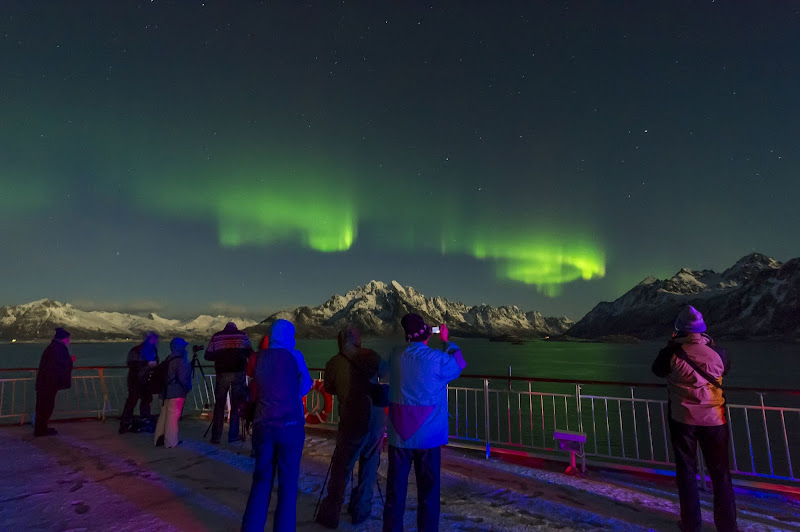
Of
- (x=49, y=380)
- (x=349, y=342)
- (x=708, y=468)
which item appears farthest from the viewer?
(x=49, y=380)

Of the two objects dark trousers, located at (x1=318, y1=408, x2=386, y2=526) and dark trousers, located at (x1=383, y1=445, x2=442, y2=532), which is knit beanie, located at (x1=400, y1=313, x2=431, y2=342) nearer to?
dark trousers, located at (x1=383, y1=445, x2=442, y2=532)

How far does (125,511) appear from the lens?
4.57 meters

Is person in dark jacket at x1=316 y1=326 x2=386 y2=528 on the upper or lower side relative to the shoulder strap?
lower

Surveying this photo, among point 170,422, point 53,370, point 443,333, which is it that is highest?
point 443,333

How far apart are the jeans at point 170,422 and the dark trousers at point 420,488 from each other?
5.34m

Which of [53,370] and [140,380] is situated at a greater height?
[53,370]

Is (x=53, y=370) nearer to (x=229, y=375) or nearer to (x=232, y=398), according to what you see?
(x=229, y=375)

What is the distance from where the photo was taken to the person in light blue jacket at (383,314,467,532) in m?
3.44

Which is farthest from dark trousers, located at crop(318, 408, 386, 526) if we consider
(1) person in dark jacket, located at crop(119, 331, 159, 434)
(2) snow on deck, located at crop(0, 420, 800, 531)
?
(1) person in dark jacket, located at crop(119, 331, 159, 434)

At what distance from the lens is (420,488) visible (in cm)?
351

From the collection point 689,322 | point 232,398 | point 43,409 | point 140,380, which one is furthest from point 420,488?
point 43,409

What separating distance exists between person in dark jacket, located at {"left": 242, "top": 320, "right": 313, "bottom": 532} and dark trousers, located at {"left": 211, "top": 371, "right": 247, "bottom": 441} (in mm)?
4471

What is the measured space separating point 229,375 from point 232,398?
405 millimetres

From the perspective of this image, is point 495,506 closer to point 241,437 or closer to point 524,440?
point 241,437
